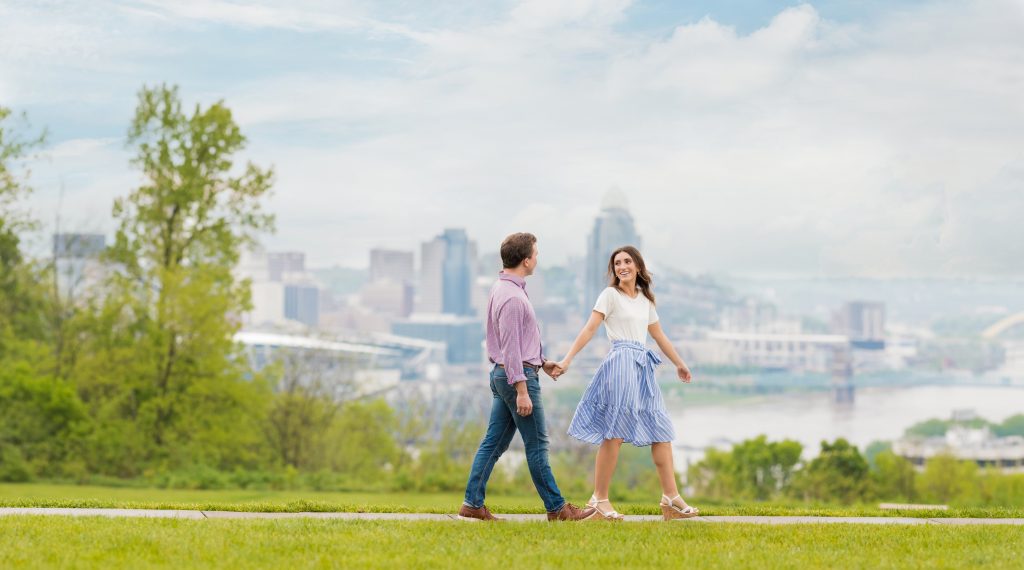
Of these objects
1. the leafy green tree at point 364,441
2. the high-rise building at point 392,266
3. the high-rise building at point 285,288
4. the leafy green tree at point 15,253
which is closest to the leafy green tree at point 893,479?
the leafy green tree at point 364,441

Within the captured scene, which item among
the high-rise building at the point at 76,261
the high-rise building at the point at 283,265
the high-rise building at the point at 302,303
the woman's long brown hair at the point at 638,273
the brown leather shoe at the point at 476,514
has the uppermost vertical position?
the high-rise building at the point at 283,265

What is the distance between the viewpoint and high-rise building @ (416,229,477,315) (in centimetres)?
12300

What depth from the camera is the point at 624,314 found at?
7.41 metres

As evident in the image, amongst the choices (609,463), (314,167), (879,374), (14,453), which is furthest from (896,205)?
(609,463)

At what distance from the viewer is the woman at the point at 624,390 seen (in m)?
7.40

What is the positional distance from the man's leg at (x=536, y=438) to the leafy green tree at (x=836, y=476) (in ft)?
118

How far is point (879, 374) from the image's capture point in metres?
133

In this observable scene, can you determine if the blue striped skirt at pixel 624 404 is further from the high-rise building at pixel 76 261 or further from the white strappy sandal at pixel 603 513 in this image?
the high-rise building at pixel 76 261

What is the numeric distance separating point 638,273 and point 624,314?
31 centimetres

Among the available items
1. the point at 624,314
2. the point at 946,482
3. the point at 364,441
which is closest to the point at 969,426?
the point at 946,482

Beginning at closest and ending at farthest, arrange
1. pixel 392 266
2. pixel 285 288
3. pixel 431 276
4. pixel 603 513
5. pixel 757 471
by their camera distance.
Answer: pixel 603 513
pixel 757 471
pixel 285 288
pixel 431 276
pixel 392 266

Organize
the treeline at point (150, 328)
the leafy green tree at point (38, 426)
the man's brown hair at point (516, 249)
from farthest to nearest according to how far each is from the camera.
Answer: the treeline at point (150, 328) < the leafy green tree at point (38, 426) < the man's brown hair at point (516, 249)

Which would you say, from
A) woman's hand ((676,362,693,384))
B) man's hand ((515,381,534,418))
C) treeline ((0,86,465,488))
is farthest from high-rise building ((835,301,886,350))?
man's hand ((515,381,534,418))

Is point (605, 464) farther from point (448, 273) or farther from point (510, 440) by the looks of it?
point (448, 273)
